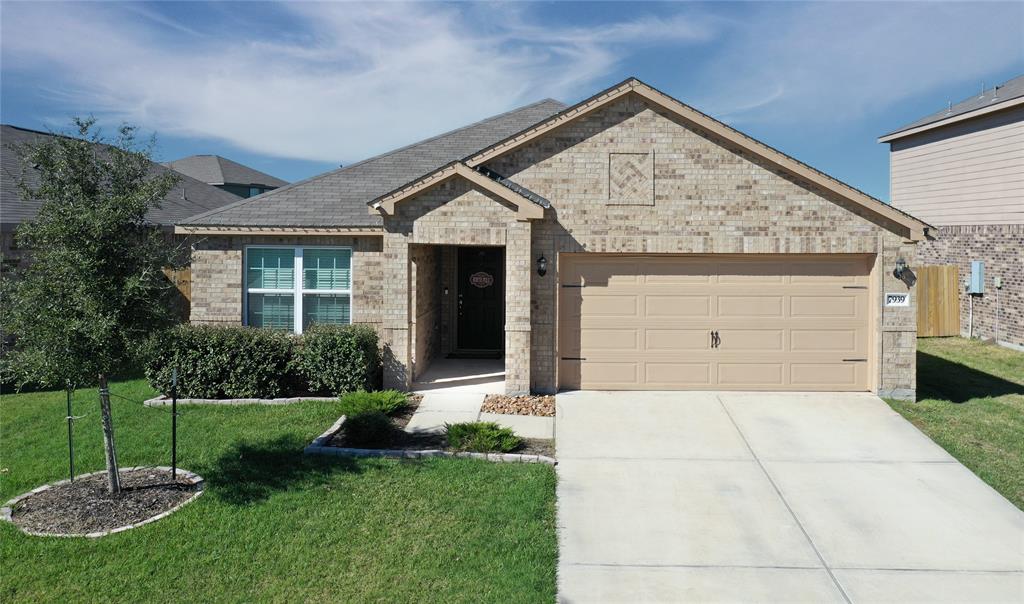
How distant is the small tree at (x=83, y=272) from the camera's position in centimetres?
623

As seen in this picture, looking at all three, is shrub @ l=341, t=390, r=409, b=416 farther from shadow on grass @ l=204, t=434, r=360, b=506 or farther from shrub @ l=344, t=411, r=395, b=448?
shadow on grass @ l=204, t=434, r=360, b=506

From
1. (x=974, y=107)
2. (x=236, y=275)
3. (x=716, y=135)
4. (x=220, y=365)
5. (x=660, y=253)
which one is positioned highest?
(x=974, y=107)

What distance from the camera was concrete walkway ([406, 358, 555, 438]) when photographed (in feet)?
31.3

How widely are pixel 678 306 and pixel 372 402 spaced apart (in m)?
5.47

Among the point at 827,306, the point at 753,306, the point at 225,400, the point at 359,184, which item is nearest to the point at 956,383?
the point at 827,306

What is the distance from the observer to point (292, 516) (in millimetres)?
6367

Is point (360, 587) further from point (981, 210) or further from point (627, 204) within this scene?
point (981, 210)

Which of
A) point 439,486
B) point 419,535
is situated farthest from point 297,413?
point 419,535

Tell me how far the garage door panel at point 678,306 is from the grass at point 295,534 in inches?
186

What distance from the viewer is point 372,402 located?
9.74 meters

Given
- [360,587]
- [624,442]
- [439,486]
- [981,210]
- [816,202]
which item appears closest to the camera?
[360,587]

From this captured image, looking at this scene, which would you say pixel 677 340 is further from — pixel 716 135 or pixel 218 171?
pixel 218 171

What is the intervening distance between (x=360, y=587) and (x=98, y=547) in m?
2.58

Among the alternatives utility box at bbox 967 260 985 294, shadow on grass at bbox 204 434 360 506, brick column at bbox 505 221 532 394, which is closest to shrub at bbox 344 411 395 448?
shadow on grass at bbox 204 434 360 506
